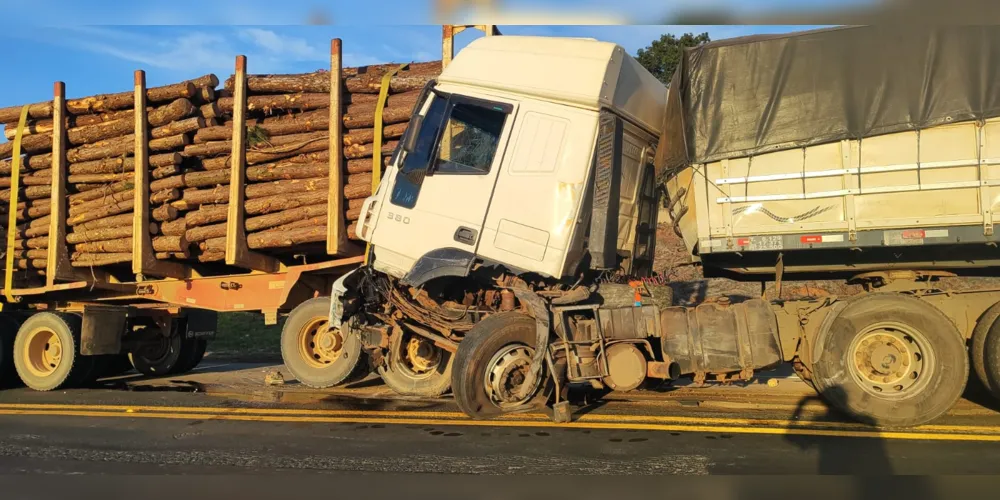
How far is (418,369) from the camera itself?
24.8ft

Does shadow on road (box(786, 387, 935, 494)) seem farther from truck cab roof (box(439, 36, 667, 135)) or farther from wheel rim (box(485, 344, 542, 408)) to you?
truck cab roof (box(439, 36, 667, 135))

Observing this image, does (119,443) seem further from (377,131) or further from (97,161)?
(97,161)

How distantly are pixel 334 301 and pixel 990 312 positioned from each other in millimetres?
→ 6027

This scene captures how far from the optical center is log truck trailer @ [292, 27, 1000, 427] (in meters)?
5.37

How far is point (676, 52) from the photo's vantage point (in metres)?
20.4

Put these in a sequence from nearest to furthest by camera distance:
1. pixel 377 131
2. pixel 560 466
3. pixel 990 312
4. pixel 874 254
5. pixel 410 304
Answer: pixel 560 466 < pixel 990 312 < pixel 874 254 < pixel 410 304 < pixel 377 131

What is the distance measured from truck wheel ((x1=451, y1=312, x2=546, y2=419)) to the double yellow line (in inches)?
10.6

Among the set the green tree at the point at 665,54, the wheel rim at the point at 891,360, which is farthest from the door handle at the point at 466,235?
the green tree at the point at 665,54

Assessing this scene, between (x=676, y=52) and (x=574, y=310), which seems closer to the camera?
(x=574, y=310)

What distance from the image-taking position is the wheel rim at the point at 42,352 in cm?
938

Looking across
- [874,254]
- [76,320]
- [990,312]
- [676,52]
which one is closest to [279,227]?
[76,320]

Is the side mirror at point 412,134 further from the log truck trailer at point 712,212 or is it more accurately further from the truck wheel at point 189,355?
the truck wheel at point 189,355

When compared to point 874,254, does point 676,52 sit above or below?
above

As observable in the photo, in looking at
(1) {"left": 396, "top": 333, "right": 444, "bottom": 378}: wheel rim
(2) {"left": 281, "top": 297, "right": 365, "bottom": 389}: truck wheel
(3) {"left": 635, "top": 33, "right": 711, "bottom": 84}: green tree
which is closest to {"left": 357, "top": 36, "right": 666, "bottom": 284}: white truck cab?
(1) {"left": 396, "top": 333, "right": 444, "bottom": 378}: wheel rim
